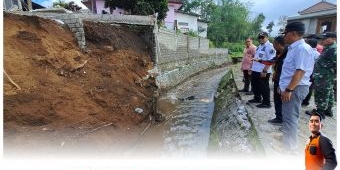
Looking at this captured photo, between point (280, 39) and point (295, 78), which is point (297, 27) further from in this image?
point (280, 39)

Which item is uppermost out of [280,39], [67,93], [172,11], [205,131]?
[172,11]

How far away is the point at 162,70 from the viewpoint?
1109 centimetres

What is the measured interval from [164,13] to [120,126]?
10375mm

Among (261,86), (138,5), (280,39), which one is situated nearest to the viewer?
(280,39)

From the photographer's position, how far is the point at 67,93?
566 cm

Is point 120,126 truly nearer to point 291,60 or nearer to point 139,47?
point 291,60

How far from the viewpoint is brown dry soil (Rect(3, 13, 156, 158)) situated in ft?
14.2

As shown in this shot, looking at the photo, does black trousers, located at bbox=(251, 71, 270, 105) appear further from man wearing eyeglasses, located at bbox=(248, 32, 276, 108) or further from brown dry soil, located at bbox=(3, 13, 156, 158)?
brown dry soil, located at bbox=(3, 13, 156, 158)

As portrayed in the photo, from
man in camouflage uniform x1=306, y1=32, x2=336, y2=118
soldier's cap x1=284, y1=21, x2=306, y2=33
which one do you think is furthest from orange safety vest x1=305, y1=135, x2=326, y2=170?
man in camouflage uniform x1=306, y1=32, x2=336, y2=118

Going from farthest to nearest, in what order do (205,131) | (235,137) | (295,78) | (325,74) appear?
1. (205,131)
2. (325,74)
3. (235,137)
4. (295,78)

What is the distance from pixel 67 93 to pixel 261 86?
403cm

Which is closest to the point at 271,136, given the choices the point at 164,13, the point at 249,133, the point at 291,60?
the point at 249,133

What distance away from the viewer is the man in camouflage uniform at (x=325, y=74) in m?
4.58

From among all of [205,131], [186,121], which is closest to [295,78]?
[205,131]
